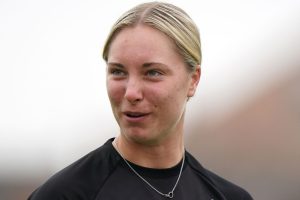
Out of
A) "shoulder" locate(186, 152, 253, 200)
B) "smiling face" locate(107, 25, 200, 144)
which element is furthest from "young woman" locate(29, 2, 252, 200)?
"shoulder" locate(186, 152, 253, 200)

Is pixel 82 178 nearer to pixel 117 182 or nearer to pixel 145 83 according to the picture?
pixel 117 182

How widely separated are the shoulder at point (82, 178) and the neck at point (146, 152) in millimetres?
50

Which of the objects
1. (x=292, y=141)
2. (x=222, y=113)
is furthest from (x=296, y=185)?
(x=222, y=113)

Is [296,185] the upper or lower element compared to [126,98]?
lower

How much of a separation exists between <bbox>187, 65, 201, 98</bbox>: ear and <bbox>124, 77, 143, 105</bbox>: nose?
0.33 m

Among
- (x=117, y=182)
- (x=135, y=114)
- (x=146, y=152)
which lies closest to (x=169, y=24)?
(x=135, y=114)

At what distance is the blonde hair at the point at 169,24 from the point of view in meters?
2.56

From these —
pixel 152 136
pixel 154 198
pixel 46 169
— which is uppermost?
pixel 152 136

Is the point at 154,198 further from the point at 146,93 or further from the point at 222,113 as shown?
the point at 222,113

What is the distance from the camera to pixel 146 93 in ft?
8.11

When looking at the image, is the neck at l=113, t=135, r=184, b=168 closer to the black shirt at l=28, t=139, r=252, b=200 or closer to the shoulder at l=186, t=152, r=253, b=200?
the black shirt at l=28, t=139, r=252, b=200

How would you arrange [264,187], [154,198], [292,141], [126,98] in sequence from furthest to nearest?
[292,141] → [264,187] → [154,198] → [126,98]

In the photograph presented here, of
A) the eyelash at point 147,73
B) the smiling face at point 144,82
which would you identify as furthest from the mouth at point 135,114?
the eyelash at point 147,73

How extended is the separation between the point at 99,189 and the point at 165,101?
422 millimetres
